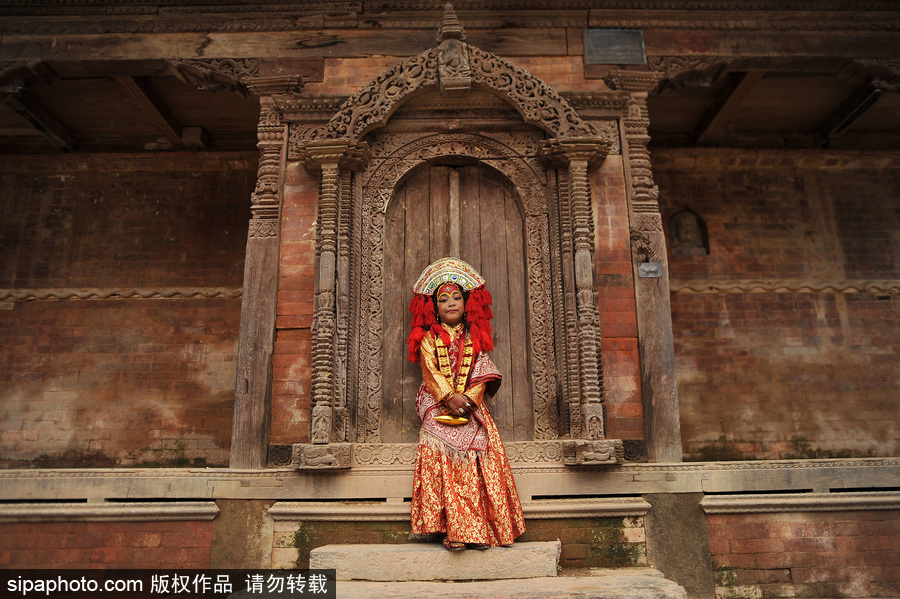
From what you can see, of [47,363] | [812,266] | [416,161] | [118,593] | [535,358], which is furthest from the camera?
[812,266]

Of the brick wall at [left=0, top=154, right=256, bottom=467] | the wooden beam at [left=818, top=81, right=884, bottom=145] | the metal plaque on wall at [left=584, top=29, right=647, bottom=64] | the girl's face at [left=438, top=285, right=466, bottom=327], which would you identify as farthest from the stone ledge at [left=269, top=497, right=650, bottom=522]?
the wooden beam at [left=818, top=81, right=884, bottom=145]

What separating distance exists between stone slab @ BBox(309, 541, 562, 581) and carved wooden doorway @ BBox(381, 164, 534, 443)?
3.87 feet

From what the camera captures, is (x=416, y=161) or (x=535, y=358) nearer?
(x=535, y=358)

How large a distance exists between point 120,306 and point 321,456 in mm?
4737

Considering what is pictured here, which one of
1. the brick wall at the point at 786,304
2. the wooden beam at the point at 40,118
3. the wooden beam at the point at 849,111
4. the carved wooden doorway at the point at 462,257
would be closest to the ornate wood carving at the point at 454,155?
the carved wooden doorway at the point at 462,257

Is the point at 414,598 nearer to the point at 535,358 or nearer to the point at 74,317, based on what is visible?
the point at 535,358

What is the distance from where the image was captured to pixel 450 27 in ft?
18.5

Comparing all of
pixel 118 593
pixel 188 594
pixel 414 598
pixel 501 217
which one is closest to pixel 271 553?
pixel 188 594

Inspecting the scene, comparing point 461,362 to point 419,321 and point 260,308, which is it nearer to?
point 419,321

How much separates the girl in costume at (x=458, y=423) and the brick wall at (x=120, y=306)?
3853 millimetres

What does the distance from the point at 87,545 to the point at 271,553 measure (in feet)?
4.50

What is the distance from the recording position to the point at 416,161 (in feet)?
19.0

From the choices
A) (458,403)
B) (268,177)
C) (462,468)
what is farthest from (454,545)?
(268,177)

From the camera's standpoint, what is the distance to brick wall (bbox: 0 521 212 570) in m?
4.72
